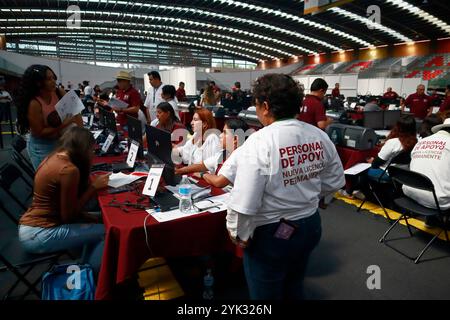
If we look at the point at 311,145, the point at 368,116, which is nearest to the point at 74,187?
the point at 311,145

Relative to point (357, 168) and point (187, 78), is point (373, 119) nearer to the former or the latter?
point (357, 168)

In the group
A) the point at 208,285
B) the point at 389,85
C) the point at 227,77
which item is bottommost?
the point at 208,285

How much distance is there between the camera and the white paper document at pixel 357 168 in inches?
Result: 139

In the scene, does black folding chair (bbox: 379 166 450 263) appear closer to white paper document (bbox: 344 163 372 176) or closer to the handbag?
white paper document (bbox: 344 163 372 176)

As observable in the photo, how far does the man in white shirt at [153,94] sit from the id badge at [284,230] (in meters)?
4.01

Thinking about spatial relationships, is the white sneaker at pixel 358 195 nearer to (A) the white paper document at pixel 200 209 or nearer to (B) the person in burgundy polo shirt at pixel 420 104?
(A) the white paper document at pixel 200 209

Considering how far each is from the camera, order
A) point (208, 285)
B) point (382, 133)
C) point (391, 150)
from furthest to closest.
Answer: point (382, 133) → point (391, 150) → point (208, 285)

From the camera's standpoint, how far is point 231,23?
21.0 meters

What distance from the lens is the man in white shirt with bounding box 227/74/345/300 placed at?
120 centimetres

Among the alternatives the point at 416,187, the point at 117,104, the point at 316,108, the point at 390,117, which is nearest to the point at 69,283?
the point at 416,187

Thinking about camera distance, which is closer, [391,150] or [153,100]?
[391,150]

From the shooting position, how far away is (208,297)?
Answer: 2.10 metres

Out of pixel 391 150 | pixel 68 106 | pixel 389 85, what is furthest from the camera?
pixel 389 85

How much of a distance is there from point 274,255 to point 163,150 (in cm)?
121
